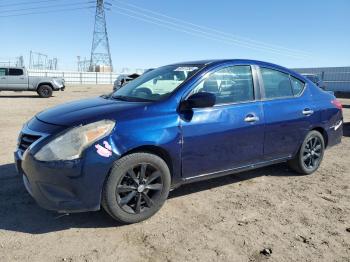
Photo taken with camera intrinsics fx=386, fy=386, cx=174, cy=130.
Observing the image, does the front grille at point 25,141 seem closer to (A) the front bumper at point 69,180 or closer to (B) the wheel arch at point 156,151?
(A) the front bumper at point 69,180

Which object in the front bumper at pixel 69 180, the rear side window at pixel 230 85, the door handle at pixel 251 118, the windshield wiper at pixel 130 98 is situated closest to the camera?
the front bumper at pixel 69 180

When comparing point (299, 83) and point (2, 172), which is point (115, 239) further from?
point (299, 83)

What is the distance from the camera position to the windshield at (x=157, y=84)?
4461 mm

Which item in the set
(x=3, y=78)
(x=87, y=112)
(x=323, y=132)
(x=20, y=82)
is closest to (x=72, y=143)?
(x=87, y=112)

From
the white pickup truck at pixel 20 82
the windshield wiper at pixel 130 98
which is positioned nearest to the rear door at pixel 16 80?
the white pickup truck at pixel 20 82

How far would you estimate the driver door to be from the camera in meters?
4.25

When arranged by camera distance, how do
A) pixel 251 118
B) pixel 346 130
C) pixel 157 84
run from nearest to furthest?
1. pixel 251 118
2. pixel 157 84
3. pixel 346 130

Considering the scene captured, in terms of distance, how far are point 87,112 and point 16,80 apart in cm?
2032

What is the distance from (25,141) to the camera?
12.8 feet

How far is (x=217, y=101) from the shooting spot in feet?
15.0

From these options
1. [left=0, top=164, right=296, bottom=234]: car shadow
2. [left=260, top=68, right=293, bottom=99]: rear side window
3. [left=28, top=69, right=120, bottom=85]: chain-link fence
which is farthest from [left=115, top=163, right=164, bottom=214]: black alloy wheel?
[left=28, top=69, right=120, bottom=85]: chain-link fence

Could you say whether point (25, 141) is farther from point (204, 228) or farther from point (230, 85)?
point (230, 85)

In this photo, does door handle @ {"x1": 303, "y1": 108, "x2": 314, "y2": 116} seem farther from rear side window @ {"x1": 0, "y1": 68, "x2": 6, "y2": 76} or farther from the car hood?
rear side window @ {"x1": 0, "y1": 68, "x2": 6, "y2": 76}

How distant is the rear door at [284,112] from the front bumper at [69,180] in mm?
2342
